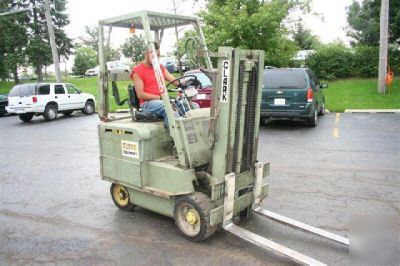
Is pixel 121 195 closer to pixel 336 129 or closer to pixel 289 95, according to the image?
pixel 289 95

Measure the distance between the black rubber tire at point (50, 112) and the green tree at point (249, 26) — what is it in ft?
26.0

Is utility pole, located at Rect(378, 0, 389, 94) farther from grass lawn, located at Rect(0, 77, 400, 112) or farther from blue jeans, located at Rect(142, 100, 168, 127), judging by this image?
blue jeans, located at Rect(142, 100, 168, 127)

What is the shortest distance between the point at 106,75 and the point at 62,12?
38.7 meters

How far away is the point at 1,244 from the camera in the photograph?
474 centimetres

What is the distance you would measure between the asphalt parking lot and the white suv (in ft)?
24.9

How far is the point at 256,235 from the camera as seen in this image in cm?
432

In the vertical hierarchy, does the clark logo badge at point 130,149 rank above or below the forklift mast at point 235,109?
below

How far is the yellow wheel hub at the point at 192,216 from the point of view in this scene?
4.49 m

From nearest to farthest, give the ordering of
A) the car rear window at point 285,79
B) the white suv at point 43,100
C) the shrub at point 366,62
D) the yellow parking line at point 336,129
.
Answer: the yellow parking line at point 336,129, the car rear window at point 285,79, the white suv at point 43,100, the shrub at point 366,62

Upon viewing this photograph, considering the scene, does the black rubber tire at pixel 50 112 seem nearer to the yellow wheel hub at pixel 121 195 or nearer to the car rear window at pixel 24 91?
the car rear window at pixel 24 91

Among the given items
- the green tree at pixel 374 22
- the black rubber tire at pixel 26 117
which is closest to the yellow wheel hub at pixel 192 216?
the black rubber tire at pixel 26 117

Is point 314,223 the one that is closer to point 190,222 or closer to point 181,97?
point 190,222

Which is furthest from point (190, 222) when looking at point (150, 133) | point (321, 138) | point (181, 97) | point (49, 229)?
point (321, 138)

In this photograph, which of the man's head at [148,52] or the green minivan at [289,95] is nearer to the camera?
the man's head at [148,52]
